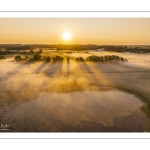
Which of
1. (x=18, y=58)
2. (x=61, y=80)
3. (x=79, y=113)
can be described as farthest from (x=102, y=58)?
(x=18, y=58)

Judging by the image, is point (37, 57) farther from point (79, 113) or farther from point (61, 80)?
point (79, 113)

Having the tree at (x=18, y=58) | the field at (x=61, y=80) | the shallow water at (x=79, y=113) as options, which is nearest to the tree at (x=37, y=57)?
the field at (x=61, y=80)

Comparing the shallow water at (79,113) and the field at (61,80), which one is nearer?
the shallow water at (79,113)

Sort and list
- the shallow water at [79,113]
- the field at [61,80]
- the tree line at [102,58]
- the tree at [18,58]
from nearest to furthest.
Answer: the shallow water at [79,113], the field at [61,80], the tree line at [102,58], the tree at [18,58]

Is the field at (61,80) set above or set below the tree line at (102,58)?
below

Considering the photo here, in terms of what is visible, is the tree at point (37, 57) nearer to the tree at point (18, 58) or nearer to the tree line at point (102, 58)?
the tree at point (18, 58)

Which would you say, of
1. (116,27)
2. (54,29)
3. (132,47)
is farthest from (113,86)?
(54,29)
